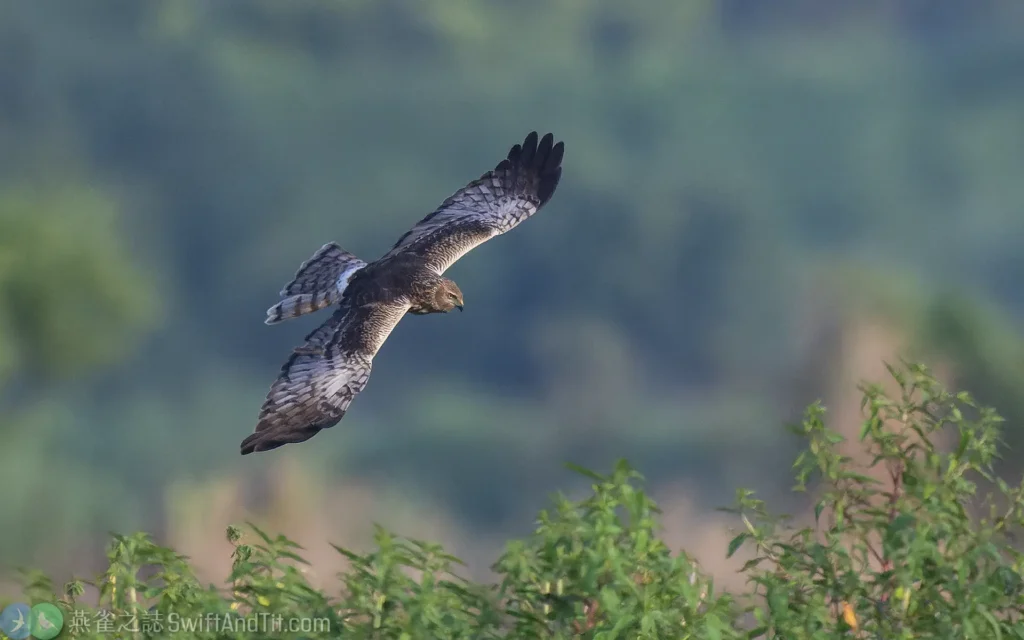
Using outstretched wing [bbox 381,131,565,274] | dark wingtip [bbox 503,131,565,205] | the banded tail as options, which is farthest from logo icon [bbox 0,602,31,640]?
dark wingtip [bbox 503,131,565,205]

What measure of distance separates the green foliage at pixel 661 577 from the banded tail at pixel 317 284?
456 centimetres

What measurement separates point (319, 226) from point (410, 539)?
2667cm

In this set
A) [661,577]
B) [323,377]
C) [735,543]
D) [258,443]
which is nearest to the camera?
[661,577]

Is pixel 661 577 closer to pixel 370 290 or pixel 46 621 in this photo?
Result: pixel 46 621

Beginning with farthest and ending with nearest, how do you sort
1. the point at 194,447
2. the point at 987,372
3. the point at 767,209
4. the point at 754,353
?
the point at 767,209 < the point at 754,353 < the point at 194,447 < the point at 987,372

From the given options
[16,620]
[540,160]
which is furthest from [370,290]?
[16,620]

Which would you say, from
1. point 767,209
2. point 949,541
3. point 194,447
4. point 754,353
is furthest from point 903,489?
point 767,209

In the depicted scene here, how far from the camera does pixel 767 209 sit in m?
30.9

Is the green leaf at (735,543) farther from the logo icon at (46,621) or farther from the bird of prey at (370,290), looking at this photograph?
the bird of prey at (370,290)

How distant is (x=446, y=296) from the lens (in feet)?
32.0

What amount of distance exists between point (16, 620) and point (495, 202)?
20.0 feet

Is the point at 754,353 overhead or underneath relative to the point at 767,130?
underneath

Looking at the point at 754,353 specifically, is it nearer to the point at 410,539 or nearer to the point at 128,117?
the point at 128,117

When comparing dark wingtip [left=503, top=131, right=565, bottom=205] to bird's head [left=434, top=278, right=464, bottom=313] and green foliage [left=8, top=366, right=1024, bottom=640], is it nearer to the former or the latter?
bird's head [left=434, top=278, right=464, bottom=313]
